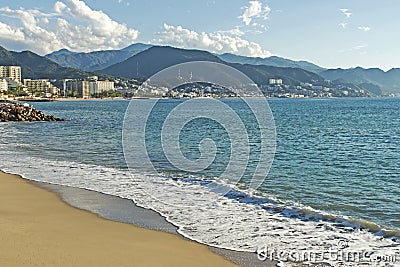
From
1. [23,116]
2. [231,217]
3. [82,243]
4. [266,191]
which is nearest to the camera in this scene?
[82,243]

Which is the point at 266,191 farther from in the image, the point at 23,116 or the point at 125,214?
the point at 23,116

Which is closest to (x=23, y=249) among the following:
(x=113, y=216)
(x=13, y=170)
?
(x=113, y=216)

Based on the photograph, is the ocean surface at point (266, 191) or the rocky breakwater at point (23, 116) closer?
the ocean surface at point (266, 191)

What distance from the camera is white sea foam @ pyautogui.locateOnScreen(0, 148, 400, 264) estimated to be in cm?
815

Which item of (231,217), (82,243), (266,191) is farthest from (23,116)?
(82,243)

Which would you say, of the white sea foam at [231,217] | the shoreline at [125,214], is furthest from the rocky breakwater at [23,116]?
the shoreline at [125,214]

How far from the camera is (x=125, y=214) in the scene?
10.0 meters

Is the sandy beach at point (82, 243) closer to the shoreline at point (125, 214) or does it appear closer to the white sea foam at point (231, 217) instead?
the shoreline at point (125, 214)

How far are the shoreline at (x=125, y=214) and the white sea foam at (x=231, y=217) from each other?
0.26 metres

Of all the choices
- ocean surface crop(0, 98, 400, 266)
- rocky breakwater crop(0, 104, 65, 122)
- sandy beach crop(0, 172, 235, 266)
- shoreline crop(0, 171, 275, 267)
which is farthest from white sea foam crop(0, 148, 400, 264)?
rocky breakwater crop(0, 104, 65, 122)

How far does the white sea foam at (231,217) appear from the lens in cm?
815

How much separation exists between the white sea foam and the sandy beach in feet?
2.51

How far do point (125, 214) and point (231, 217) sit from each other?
2.49 m

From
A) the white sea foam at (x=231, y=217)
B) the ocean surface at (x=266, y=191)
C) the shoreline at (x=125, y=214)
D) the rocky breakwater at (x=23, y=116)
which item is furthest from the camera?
the rocky breakwater at (x=23, y=116)
